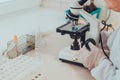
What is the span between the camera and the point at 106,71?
3.37 feet

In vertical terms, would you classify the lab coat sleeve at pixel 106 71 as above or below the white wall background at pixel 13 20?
below

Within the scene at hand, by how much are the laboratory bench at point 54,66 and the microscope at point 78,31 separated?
0.17 ft

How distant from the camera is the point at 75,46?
1.34m

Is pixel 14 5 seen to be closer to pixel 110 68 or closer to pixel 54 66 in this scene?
pixel 54 66

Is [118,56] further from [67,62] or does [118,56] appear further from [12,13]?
[12,13]

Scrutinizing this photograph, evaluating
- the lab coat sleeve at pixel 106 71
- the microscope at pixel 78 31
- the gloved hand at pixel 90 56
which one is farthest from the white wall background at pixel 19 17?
the lab coat sleeve at pixel 106 71

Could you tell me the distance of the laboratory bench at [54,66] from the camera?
1.11 meters

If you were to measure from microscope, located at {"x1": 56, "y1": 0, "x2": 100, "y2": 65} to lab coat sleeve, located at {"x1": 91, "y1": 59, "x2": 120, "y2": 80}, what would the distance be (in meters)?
0.19

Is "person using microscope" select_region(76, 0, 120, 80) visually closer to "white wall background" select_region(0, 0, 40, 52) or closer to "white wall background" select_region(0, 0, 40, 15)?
"white wall background" select_region(0, 0, 40, 52)

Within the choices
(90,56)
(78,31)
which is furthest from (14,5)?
(90,56)

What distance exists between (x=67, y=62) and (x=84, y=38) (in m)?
0.22

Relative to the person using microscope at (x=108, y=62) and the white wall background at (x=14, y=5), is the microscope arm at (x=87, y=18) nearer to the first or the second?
the person using microscope at (x=108, y=62)

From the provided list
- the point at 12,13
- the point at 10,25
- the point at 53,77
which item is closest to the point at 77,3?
the point at 53,77

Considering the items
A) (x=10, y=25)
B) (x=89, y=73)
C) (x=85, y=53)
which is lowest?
(x=89, y=73)
